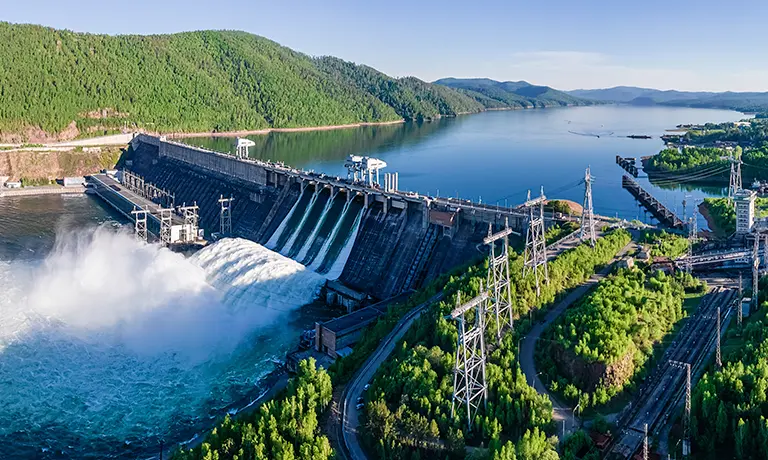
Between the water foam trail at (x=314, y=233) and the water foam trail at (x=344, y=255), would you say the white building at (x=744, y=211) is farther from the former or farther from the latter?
the water foam trail at (x=314, y=233)

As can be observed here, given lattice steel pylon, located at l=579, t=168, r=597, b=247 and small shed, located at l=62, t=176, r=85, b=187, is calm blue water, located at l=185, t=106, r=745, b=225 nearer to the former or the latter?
small shed, located at l=62, t=176, r=85, b=187

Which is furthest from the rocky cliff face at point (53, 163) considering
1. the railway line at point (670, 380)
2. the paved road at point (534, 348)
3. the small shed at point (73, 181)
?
the railway line at point (670, 380)

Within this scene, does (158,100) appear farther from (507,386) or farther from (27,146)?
(507,386)

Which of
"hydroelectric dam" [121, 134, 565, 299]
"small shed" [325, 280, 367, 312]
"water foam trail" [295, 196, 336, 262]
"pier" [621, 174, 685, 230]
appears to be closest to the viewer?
"small shed" [325, 280, 367, 312]

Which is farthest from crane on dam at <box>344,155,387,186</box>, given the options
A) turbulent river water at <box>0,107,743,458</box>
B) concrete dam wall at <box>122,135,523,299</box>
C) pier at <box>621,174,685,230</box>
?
pier at <box>621,174,685,230</box>

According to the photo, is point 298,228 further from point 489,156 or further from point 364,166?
point 489,156

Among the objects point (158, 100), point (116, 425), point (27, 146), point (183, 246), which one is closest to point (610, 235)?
point (116, 425)

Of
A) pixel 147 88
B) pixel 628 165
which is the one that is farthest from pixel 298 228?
pixel 147 88
